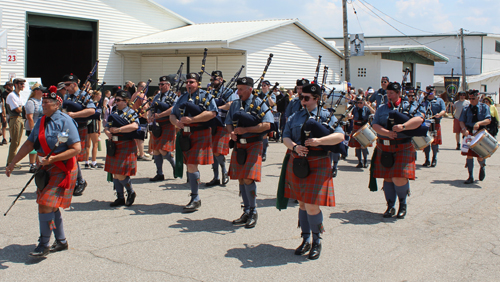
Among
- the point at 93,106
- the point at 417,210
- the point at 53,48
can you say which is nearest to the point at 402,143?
the point at 417,210

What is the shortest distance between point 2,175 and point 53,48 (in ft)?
65.0

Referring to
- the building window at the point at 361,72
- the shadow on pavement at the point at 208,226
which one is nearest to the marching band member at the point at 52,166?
the shadow on pavement at the point at 208,226

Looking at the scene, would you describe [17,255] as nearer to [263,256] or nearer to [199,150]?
[263,256]

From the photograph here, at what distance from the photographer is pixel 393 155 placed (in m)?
5.99

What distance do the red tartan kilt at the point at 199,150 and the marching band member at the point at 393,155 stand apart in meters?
2.27

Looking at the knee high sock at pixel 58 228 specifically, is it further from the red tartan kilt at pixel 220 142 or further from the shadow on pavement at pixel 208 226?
the red tartan kilt at pixel 220 142

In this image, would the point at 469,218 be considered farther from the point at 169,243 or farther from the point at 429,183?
the point at 169,243

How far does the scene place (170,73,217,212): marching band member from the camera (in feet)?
20.0

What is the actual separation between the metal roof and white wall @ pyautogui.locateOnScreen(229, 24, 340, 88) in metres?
0.35

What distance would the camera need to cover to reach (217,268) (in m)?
4.21

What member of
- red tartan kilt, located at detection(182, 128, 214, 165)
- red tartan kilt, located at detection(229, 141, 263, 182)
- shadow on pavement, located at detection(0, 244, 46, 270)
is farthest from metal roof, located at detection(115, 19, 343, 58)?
shadow on pavement, located at detection(0, 244, 46, 270)

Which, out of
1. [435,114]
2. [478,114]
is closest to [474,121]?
[478,114]

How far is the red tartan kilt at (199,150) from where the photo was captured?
6.11m

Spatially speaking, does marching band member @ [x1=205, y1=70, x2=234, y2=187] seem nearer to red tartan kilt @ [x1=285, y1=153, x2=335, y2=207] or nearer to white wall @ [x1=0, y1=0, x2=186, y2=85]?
red tartan kilt @ [x1=285, y1=153, x2=335, y2=207]
